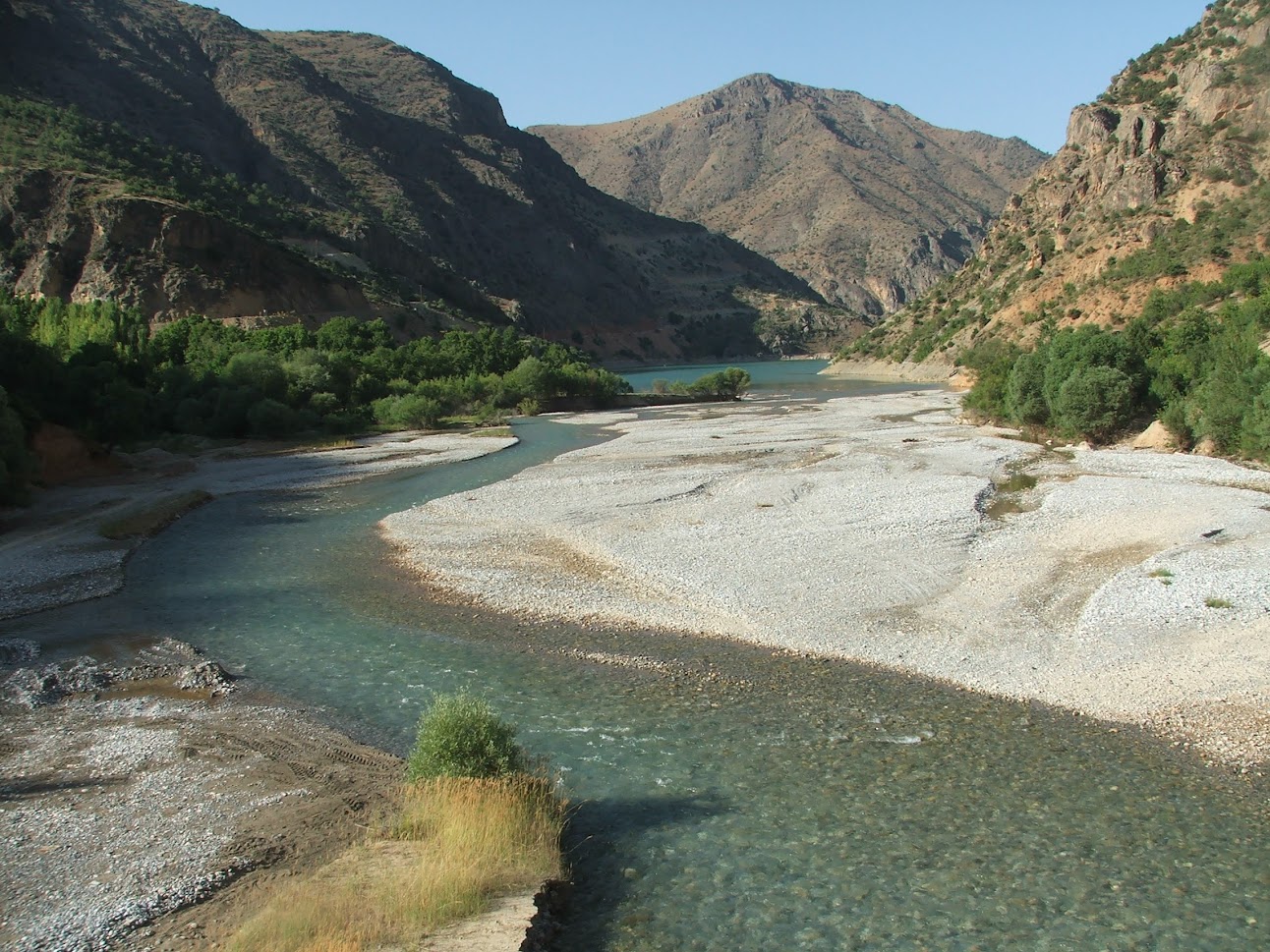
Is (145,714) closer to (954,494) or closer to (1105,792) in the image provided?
(1105,792)

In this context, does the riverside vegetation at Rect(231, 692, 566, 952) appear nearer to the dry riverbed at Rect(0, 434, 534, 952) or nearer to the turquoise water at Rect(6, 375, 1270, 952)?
the dry riverbed at Rect(0, 434, 534, 952)

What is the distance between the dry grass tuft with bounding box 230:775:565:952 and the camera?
24.4ft

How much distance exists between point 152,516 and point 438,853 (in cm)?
2391

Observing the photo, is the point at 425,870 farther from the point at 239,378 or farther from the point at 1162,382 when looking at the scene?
the point at 239,378

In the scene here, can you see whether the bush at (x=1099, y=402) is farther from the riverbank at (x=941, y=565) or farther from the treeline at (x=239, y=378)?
the treeline at (x=239, y=378)

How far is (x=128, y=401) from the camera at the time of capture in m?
42.4

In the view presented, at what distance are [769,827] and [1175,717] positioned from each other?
6.33m

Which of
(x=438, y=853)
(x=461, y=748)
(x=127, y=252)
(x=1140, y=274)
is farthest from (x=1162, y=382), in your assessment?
(x=127, y=252)

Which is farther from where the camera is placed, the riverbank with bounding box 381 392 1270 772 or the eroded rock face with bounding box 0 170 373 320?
the eroded rock face with bounding box 0 170 373 320

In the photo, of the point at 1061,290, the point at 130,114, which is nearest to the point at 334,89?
the point at 130,114

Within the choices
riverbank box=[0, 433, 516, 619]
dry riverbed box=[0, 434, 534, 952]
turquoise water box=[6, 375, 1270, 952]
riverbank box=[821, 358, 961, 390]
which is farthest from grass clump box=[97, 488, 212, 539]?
riverbank box=[821, 358, 961, 390]

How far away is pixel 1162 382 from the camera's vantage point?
4169 cm

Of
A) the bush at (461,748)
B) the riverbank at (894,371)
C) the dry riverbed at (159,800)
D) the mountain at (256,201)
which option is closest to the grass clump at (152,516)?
the dry riverbed at (159,800)

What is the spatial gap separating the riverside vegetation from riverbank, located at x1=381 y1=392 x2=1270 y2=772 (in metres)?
7.08
